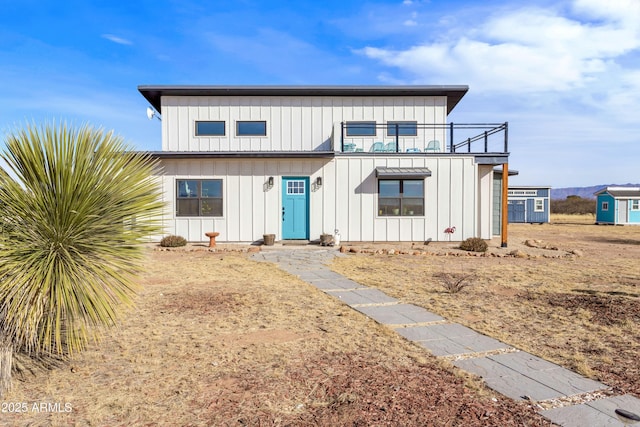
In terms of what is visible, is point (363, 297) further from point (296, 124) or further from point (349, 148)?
point (296, 124)

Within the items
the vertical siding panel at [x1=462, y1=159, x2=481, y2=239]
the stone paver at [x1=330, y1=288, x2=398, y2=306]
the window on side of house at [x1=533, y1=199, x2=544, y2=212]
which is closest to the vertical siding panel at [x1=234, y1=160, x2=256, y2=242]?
the vertical siding panel at [x1=462, y1=159, x2=481, y2=239]

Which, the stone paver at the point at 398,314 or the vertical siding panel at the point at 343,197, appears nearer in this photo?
the stone paver at the point at 398,314

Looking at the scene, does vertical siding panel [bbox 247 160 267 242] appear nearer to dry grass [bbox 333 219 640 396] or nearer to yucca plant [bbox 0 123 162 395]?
dry grass [bbox 333 219 640 396]

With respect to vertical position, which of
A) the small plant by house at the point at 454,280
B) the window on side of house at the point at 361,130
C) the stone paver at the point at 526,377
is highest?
the window on side of house at the point at 361,130

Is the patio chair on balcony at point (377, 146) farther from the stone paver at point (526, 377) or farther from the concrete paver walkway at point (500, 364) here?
the stone paver at point (526, 377)

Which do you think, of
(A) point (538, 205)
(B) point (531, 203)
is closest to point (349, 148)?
(B) point (531, 203)

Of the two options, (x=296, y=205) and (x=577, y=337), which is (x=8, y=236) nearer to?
(x=577, y=337)

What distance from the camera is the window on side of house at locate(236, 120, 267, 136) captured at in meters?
16.4

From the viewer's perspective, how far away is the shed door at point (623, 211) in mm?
32656

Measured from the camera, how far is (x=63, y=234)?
3.40 meters

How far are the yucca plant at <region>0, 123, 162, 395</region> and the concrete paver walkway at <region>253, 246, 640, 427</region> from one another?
3392mm

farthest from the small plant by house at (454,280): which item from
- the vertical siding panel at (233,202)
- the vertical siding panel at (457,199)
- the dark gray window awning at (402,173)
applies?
the vertical siding panel at (233,202)

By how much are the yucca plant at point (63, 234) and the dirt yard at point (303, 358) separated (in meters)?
0.65

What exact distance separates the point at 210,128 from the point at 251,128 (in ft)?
5.60
